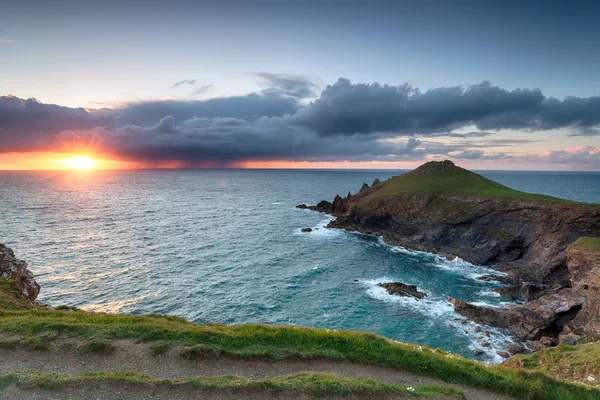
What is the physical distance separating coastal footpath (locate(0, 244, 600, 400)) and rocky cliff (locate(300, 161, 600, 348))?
840 inches

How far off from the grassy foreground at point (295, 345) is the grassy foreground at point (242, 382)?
2.60 meters

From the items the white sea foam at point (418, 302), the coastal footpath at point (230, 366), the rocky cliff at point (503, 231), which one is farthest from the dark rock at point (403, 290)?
the coastal footpath at point (230, 366)

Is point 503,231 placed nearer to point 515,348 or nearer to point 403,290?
point 403,290

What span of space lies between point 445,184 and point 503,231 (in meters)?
32.1

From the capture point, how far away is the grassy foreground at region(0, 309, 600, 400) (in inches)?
747

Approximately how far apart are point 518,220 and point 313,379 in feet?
246

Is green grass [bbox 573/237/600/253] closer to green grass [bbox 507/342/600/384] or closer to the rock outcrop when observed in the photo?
green grass [bbox 507/342/600/384]

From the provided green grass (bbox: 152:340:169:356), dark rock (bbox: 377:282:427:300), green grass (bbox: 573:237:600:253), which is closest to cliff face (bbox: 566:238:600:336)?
green grass (bbox: 573:237:600:253)

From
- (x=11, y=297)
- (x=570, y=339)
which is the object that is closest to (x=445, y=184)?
(x=570, y=339)

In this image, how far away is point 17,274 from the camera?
32844mm

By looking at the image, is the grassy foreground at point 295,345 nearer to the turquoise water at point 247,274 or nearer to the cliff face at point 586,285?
the turquoise water at point 247,274

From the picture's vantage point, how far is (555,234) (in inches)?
2475

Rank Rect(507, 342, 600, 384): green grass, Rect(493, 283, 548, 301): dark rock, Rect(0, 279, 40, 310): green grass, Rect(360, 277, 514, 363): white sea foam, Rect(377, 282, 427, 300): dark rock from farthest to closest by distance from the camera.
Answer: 1. Rect(377, 282, 427, 300): dark rock
2. Rect(493, 283, 548, 301): dark rock
3. Rect(360, 277, 514, 363): white sea foam
4. Rect(0, 279, 40, 310): green grass
5. Rect(507, 342, 600, 384): green grass

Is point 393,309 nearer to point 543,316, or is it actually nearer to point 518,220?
point 543,316
